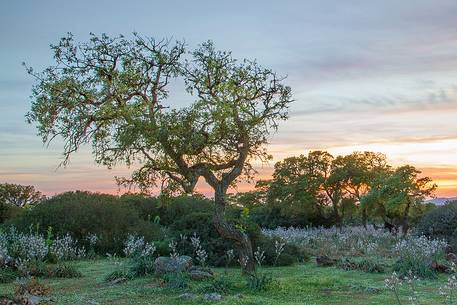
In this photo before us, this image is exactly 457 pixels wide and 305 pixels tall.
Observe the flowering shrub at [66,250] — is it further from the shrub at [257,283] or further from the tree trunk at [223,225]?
the shrub at [257,283]

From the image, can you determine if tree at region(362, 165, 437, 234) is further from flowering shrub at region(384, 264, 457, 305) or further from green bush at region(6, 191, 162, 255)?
flowering shrub at region(384, 264, 457, 305)

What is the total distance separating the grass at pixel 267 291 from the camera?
40.2 feet

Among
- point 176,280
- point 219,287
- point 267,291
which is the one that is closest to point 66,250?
point 176,280

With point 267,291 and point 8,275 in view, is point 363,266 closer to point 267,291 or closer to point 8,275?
point 267,291

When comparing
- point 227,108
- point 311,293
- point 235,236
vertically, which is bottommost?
point 311,293

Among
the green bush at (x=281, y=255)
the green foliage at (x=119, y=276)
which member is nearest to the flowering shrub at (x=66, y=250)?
the green foliage at (x=119, y=276)

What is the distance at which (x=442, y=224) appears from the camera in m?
24.6

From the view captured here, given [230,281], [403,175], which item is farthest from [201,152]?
[403,175]

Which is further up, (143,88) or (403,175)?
(143,88)

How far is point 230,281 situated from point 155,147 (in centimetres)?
369

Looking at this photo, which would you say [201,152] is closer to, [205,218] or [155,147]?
[155,147]

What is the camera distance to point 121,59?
15898mm

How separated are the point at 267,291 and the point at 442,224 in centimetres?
1374

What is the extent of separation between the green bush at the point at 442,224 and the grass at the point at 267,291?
8401 millimetres
